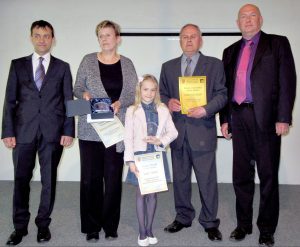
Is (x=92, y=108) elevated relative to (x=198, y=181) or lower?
elevated

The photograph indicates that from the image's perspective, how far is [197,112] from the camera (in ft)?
9.02

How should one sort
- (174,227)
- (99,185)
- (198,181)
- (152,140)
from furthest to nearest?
(174,227), (198,181), (99,185), (152,140)

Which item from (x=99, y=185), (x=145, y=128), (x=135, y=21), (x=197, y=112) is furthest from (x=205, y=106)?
(x=135, y=21)

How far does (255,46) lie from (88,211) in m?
1.92

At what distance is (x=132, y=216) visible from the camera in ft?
11.5

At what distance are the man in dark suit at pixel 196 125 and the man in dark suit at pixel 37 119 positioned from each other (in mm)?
886

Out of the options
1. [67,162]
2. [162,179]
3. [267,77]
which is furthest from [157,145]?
[67,162]

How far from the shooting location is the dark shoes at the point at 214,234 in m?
2.87

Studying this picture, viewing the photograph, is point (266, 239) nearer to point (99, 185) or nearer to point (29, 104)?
point (99, 185)

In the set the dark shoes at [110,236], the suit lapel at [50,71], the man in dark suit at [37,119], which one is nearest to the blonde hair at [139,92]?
the man in dark suit at [37,119]

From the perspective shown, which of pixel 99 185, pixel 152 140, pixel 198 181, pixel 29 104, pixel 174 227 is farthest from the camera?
pixel 174 227

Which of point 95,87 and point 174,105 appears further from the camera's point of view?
point 174,105

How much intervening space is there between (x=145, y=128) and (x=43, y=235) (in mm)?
1237

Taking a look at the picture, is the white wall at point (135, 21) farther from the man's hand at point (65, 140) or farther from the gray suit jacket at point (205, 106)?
the man's hand at point (65, 140)
